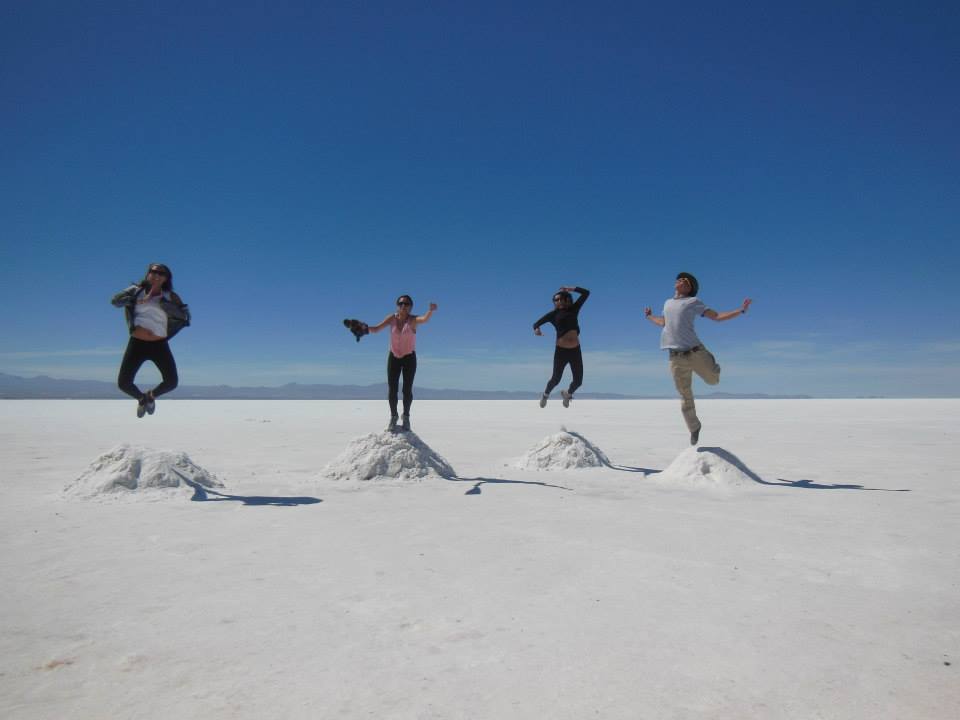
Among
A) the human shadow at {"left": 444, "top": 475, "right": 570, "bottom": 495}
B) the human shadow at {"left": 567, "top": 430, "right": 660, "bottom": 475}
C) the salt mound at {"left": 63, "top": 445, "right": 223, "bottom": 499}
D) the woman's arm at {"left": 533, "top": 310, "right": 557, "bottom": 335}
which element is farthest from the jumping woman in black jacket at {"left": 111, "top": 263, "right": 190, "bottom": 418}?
the human shadow at {"left": 567, "top": 430, "right": 660, "bottom": 475}

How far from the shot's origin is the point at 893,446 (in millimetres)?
12984

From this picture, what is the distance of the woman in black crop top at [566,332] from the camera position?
8.73 m

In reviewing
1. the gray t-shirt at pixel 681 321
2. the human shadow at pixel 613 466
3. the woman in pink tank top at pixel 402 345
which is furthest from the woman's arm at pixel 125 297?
the human shadow at pixel 613 466

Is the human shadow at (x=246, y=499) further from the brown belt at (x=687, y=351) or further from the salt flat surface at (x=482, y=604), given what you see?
the brown belt at (x=687, y=351)

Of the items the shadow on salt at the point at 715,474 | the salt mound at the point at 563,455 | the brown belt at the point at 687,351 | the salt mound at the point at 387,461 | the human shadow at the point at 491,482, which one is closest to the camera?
the shadow on salt at the point at 715,474

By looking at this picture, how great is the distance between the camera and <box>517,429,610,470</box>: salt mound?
9109 millimetres

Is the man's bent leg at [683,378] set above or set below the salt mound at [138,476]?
above

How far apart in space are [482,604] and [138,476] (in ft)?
17.3

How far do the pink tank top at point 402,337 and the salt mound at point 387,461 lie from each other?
118 cm

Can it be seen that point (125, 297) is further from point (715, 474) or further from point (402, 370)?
point (715, 474)

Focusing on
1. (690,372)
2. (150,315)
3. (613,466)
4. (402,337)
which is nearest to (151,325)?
(150,315)

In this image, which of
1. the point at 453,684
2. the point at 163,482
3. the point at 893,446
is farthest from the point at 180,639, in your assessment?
the point at 893,446

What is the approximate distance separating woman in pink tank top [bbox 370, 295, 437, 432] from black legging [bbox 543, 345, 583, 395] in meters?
2.09

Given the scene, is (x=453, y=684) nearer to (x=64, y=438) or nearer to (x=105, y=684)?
(x=105, y=684)
